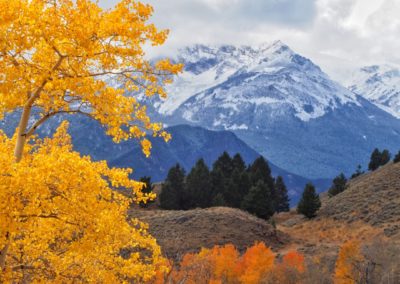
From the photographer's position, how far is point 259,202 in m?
75.7

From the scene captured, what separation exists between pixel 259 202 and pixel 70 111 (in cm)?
6799

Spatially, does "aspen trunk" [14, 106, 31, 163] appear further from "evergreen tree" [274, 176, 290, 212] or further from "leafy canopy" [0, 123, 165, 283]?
"evergreen tree" [274, 176, 290, 212]

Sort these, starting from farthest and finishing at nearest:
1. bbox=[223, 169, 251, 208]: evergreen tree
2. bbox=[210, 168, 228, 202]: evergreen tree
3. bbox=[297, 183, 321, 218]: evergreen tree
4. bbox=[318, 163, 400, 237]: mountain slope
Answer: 1. bbox=[210, 168, 228, 202]: evergreen tree
2. bbox=[223, 169, 251, 208]: evergreen tree
3. bbox=[297, 183, 321, 218]: evergreen tree
4. bbox=[318, 163, 400, 237]: mountain slope

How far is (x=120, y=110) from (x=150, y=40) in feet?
5.16

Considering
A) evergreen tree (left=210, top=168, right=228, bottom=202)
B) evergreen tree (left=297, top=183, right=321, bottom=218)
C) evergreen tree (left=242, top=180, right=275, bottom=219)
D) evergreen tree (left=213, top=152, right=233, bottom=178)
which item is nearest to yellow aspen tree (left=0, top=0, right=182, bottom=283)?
evergreen tree (left=242, top=180, right=275, bottom=219)

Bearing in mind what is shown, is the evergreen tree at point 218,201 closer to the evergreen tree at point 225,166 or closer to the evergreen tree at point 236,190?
the evergreen tree at point 236,190

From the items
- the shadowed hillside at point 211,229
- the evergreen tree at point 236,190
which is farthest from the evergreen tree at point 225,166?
the shadowed hillside at point 211,229

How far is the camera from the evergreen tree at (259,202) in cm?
7462

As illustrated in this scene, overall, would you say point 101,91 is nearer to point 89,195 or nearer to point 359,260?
point 89,195

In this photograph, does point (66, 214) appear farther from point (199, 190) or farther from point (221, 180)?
point (221, 180)

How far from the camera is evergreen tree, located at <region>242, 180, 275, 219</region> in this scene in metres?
74.6

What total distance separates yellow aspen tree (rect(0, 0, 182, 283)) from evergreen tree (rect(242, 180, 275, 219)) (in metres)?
65.1

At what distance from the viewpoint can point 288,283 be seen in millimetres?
44938

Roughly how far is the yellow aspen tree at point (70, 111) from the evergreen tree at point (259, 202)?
2564 inches
